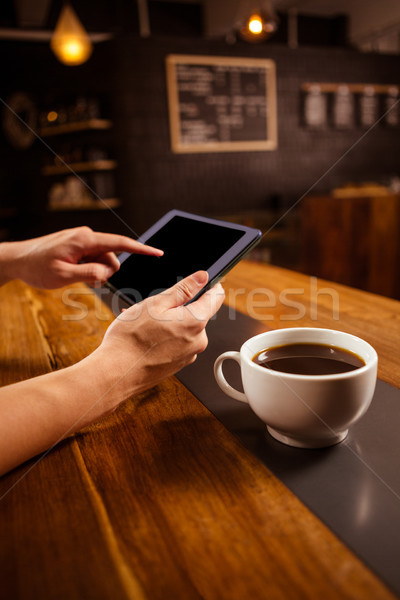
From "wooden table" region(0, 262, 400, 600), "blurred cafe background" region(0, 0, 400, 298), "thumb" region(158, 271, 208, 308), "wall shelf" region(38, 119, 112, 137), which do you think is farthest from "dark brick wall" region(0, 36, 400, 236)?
"wooden table" region(0, 262, 400, 600)

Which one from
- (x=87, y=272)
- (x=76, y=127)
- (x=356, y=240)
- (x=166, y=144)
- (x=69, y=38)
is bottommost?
(x=356, y=240)

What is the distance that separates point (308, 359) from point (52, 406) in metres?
0.30

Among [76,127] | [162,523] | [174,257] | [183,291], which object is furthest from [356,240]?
[76,127]

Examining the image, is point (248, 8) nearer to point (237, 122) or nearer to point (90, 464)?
point (237, 122)

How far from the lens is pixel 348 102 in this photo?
18.6 feet

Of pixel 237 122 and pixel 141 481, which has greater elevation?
pixel 237 122

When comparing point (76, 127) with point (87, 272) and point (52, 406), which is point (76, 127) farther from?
point (52, 406)

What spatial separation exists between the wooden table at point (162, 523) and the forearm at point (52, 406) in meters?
0.02

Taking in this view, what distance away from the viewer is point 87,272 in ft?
2.68

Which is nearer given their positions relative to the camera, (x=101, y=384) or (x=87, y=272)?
(x=101, y=384)

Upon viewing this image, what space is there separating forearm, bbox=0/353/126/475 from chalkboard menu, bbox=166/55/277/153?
4.62m

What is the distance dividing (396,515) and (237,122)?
16.9ft

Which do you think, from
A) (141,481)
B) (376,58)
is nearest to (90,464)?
(141,481)

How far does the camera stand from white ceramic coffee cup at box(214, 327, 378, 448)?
453 mm
